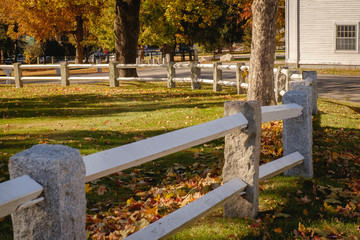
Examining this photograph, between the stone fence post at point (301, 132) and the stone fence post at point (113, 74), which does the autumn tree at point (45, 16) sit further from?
the stone fence post at point (301, 132)

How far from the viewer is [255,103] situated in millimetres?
4586

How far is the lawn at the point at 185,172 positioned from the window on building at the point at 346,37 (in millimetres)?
15440

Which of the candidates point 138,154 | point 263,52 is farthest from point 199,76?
point 138,154

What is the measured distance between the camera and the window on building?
28.9 m

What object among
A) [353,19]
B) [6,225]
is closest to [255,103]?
[6,225]

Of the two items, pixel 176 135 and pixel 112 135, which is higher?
pixel 176 135

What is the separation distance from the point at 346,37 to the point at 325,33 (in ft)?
4.14

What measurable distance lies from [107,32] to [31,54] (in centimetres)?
1162

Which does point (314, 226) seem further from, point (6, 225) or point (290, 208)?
point (6, 225)

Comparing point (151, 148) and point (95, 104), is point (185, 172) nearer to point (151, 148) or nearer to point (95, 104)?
point (151, 148)

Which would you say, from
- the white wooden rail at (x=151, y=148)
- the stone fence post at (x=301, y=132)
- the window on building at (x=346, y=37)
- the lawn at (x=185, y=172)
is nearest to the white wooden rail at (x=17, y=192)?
the white wooden rail at (x=151, y=148)

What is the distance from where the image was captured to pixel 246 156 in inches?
183

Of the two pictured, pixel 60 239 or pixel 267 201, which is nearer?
pixel 60 239

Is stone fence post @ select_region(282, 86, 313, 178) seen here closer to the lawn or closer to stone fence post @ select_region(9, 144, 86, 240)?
the lawn
